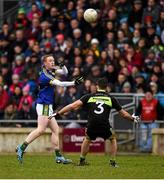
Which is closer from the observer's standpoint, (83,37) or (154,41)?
(154,41)

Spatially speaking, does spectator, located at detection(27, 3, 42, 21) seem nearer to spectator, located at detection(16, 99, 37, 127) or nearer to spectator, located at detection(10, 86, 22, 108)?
spectator, located at detection(10, 86, 22, 108)

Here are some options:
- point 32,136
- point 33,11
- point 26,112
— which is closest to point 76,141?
point 26,112

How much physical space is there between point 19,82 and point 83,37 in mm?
2359

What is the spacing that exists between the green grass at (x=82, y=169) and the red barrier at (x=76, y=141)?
3285 millimetres

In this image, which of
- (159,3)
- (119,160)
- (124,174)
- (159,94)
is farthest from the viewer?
(159,3)

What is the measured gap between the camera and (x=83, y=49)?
24422mm

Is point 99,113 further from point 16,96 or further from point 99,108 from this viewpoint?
point 16,96

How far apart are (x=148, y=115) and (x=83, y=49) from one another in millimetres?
3656

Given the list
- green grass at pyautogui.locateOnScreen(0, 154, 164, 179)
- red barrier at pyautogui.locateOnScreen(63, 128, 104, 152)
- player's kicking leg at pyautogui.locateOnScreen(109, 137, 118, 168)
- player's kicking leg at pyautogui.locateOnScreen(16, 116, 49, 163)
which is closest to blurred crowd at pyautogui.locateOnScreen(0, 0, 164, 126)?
red barrier at pyautogui.locateOnScreen(63, 128, 104, 152)

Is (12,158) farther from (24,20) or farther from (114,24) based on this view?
(24,20)

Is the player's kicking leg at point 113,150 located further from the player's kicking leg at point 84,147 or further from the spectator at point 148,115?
the spectator at point 148,115

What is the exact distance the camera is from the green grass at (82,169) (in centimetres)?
1409

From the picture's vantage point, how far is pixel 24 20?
27.1 metres

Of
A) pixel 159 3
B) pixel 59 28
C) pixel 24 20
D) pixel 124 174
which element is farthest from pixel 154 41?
pixel 124 174
